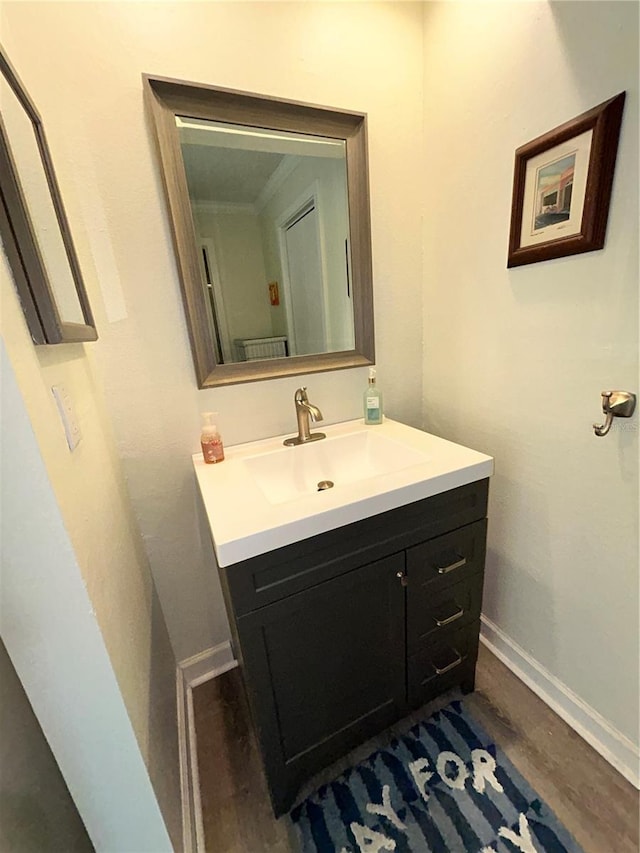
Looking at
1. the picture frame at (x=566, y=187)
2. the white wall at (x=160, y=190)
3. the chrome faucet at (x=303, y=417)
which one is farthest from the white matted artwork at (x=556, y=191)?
the chrome faucet at (x=303, y=417)

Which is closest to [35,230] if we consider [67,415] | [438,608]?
[67,415]

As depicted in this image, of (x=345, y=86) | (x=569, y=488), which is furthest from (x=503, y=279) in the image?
(x=345, y=86)

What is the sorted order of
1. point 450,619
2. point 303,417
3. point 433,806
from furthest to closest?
point 303,417 < point 450,619 < point 433,806

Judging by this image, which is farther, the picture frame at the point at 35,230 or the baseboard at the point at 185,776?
the baseboard at the point at 185,776

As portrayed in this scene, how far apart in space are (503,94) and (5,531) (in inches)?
57.0

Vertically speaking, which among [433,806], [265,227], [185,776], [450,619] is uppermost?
[265,227]

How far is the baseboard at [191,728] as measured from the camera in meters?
0.89

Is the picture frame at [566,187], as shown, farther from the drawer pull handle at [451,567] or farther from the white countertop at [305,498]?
the drawer pull handle at [451,567]

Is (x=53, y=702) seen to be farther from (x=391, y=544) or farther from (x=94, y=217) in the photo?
(x=94, y=217)

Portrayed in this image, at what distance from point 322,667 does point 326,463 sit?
1.89 ft

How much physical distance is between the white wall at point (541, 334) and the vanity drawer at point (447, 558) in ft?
0.77

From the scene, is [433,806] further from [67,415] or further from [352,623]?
[67,415]

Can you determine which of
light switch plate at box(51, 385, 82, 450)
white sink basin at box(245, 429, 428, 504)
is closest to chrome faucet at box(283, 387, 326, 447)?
white sink basin at box(245, 429, 428, 504)

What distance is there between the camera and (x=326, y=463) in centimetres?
123
